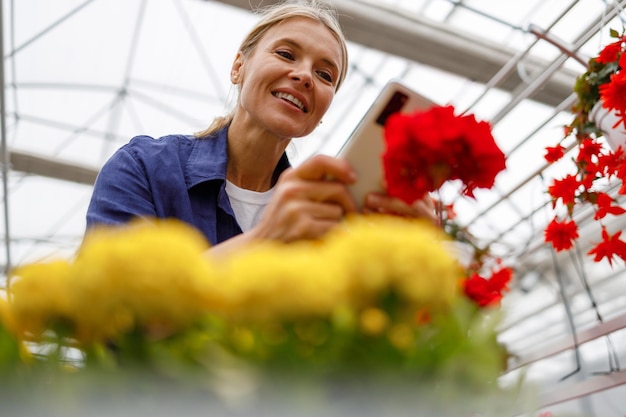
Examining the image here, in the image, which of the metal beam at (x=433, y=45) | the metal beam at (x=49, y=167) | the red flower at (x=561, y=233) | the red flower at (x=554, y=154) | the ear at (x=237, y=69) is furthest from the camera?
the metal beam at (x=49, y=167)

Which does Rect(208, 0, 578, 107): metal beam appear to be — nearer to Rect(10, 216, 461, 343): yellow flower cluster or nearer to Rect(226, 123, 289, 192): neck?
Rect(226, 123, 289, 192): neck

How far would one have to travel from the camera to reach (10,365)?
25cm

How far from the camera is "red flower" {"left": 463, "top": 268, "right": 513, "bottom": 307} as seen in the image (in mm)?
447

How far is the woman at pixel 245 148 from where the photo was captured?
0.85m

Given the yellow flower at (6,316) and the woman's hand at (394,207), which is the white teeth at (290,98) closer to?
the woman's hand at (394,207)

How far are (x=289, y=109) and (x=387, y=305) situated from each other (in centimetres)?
74

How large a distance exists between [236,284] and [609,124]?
5.01 ft

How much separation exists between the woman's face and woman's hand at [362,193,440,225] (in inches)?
20.8

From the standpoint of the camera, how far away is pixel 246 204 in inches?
39.5

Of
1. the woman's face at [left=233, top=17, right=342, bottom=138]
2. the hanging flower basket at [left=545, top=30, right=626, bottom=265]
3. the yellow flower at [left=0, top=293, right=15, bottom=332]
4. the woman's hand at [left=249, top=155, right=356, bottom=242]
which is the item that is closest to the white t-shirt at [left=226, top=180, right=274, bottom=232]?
the woman's face at [left=233, top=17, right=342, bottom=138]

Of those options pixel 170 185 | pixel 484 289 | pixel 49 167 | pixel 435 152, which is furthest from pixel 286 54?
pixel 49 167

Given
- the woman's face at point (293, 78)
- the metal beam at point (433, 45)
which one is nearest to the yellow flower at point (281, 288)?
the woman's face at point (293, 78)

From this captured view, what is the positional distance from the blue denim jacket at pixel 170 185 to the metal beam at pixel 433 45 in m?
2.63

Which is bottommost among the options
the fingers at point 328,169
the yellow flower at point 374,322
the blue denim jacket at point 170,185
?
the yellow flower at point 374,322
